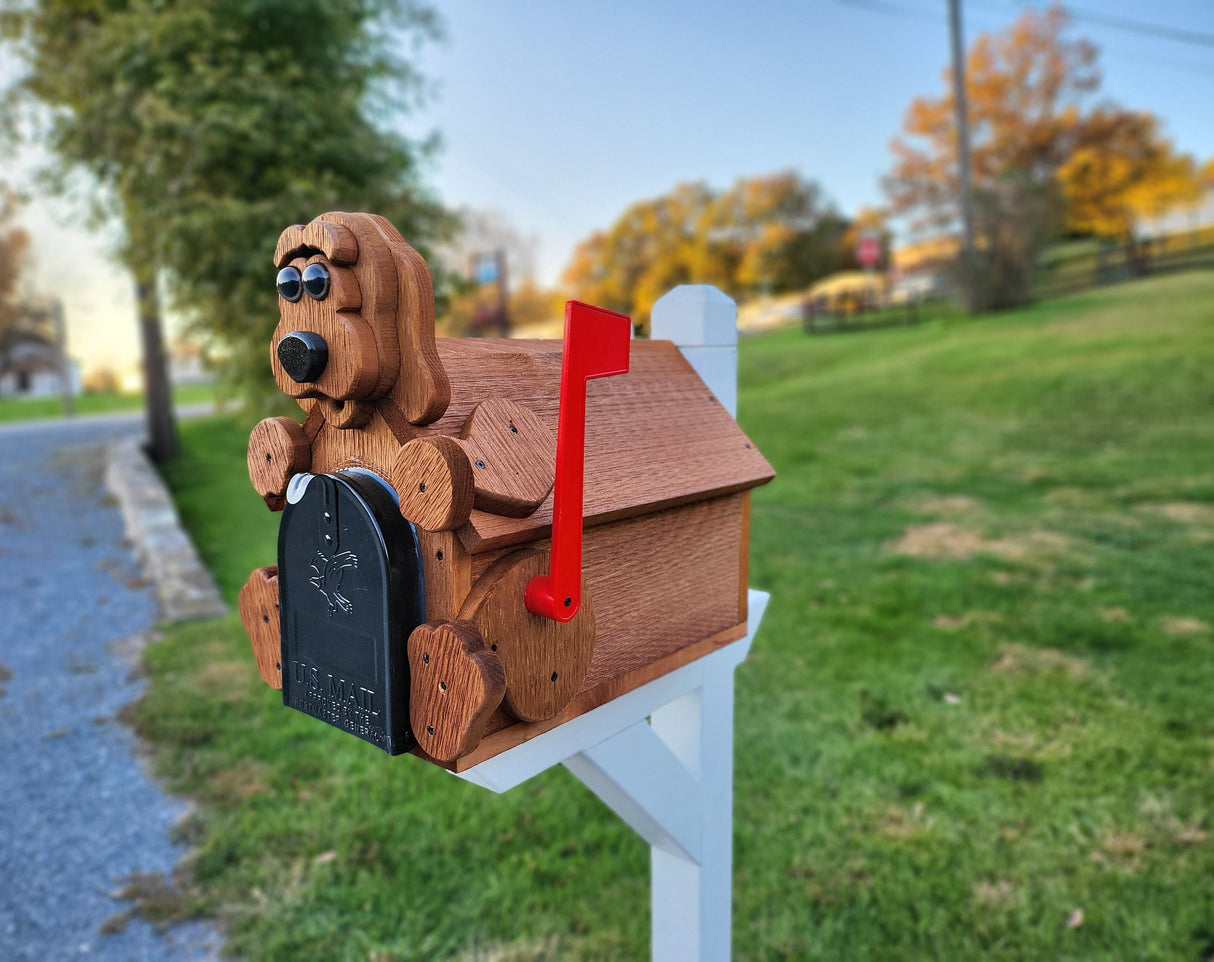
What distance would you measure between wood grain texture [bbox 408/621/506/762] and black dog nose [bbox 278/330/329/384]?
0.85 feet

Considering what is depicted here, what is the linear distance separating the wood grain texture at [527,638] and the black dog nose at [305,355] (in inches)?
9.8

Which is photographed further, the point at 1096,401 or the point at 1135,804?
the point at 1096,401

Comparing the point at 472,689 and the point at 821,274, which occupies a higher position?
the point at 821,274

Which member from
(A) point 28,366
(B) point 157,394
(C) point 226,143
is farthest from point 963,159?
(A) point 28,366

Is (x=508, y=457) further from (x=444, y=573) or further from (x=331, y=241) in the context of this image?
(x=331, y=241)

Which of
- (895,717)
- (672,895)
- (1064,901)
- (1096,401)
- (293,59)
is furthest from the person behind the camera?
(1096,401)

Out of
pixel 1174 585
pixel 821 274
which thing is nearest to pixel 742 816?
pixel 1174 585

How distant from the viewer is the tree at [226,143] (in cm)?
766

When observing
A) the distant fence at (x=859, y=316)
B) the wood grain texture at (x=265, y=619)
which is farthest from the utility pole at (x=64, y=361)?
the wood grain texture at (x=265, y=619)

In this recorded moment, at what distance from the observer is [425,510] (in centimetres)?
75

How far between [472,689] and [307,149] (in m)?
8.49

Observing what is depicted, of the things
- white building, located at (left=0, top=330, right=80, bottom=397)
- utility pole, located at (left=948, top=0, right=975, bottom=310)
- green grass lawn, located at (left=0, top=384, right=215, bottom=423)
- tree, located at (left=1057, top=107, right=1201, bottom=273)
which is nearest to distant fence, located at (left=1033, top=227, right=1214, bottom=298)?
utility pole, located at (left=948, top=0, right=975, bottom=310)

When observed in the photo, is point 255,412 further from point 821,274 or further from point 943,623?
point 821,274

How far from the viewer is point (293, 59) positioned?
871 cm
